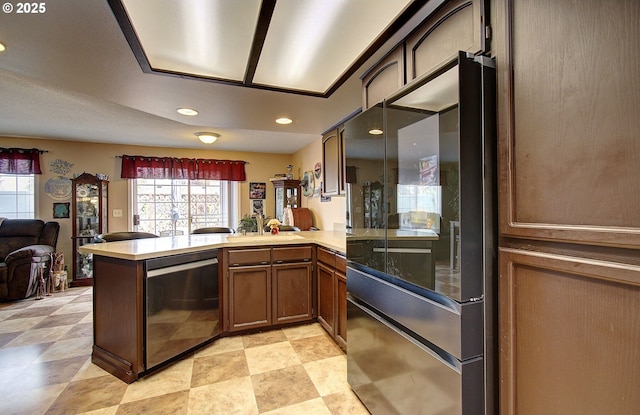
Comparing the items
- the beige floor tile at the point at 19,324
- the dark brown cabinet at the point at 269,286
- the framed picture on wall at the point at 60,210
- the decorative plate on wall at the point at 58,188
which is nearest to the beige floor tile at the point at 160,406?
the dark brown cabinet at the point at 269,286

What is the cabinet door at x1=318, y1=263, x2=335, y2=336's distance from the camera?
2.45m

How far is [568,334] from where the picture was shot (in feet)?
2.65

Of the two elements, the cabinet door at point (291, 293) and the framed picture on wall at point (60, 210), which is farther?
the framed picture on wall at point (60, 210)

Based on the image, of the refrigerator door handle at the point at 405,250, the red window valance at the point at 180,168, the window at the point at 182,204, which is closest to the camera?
the refrigerator door handle at the point at 405,250

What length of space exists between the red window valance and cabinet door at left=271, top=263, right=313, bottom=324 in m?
3.25

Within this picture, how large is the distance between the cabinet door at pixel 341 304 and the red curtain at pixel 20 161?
16.5 feet

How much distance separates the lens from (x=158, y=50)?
1.68m

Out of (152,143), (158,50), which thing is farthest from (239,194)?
(158,50)

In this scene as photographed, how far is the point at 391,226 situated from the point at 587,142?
76 cm

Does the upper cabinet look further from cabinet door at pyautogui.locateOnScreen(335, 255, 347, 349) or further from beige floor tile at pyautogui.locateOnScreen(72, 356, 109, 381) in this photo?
beige floor tile at pyautogui.locateOnScreen(72, 356, 109, 381)

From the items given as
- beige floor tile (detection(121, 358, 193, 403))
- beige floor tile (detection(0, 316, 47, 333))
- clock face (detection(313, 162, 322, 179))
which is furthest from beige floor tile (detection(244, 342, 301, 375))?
clock face (detection(313, 162, 322, 179))

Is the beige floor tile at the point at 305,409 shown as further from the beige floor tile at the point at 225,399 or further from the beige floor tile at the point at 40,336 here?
the beige floor tile at the point at 40,336

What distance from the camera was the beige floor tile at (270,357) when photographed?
2119 mm

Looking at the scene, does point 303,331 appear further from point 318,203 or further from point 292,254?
point 318,203
